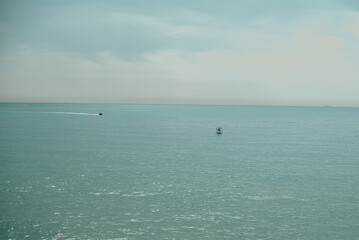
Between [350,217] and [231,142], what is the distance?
70.3m

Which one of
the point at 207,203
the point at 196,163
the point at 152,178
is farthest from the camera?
the point at 196,163

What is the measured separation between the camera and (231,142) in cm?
11256

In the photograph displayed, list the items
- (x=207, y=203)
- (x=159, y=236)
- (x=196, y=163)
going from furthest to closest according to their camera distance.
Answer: (x=196, y=163)
(x=207, y=203)
(x=159, y=236)

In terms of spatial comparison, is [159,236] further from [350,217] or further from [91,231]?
[350,217]

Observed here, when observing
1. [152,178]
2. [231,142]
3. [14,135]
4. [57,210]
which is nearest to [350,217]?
[152,178]

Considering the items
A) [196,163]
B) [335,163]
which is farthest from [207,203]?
[335,163]

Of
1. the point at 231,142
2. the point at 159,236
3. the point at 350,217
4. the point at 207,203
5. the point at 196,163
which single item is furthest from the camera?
the point at 231,142

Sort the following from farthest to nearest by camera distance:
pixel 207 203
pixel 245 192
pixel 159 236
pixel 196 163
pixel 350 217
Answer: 1. pixel 196 163
2. pixel 245 192
3. pixel 207 203
4. pixel 350 217
5. pixel 159 236

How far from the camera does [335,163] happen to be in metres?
75.1

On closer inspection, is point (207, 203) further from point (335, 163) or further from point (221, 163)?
point (335, 163)

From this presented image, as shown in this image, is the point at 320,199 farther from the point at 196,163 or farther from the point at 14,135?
the point at 14,135

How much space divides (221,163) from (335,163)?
90.8 ft

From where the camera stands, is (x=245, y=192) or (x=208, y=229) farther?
(x=245, y=192)

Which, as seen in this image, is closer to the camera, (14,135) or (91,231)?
(91,231)
